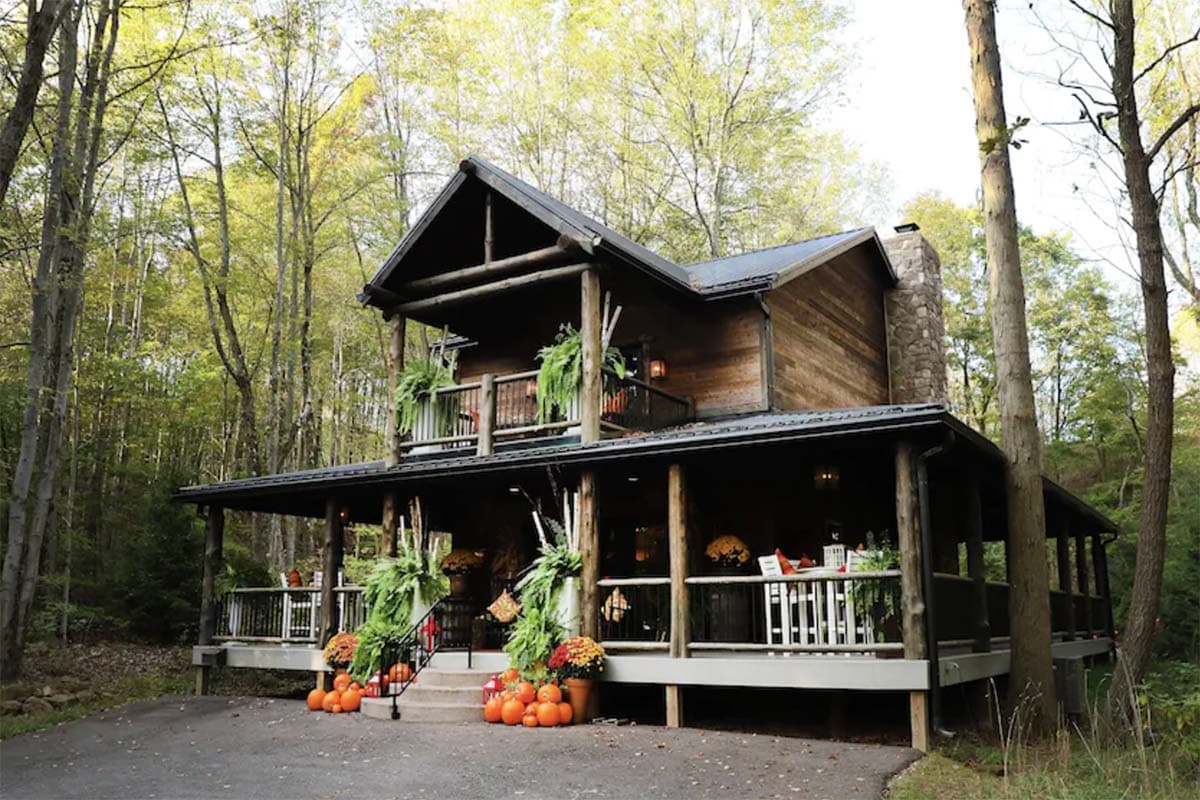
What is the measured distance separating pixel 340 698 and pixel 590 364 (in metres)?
5.01

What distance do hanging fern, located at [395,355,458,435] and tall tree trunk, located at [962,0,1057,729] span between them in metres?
7.16

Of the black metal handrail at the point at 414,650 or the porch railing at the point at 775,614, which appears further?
the black metal handrail at the point at 414,650

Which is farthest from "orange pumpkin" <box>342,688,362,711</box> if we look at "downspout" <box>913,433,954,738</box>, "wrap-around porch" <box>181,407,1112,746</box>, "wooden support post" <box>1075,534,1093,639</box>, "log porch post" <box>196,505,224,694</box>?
"wooden support post" <box>1075,534,1093,639</box>

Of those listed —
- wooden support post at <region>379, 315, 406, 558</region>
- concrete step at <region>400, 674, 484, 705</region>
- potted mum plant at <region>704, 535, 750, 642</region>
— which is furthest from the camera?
wooden support post at <region>379, 315, 406, 558</region>

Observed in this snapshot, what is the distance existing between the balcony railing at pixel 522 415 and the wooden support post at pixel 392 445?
26 cm

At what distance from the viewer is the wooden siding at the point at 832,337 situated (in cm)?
1447

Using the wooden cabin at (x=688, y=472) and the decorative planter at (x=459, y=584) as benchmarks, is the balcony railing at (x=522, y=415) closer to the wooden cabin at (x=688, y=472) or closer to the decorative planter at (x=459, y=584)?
the wooden cabin at (x=688, y=472)

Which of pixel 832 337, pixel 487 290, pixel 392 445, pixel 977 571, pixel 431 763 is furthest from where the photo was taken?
pixel 832 337

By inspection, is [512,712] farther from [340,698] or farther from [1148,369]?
[1148,369]

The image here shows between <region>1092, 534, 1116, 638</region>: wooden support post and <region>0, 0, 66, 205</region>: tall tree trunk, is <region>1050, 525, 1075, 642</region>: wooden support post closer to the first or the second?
<region>1092, 534, 1116, 638</region>: wooden support post

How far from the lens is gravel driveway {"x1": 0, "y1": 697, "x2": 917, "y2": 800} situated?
7.47 meters

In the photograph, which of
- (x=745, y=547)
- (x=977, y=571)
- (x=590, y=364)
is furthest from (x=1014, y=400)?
(x=590, y=364)

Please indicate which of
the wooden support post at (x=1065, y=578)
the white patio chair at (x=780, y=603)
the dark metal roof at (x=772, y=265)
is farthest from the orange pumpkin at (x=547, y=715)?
the wooden support post at (x=1065, y=578)

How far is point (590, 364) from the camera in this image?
12.0 metres
